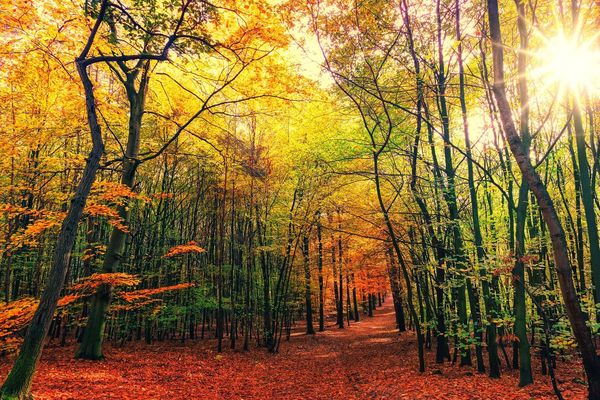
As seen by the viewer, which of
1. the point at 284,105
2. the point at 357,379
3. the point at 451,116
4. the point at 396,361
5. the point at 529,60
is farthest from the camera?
the point at 396,361

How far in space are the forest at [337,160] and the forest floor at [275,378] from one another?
114 mm

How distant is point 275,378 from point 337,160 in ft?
28.6

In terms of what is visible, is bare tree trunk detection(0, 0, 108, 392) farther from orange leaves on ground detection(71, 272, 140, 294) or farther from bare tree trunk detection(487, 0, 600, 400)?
bare tree trunk detection(487, 0, 600, 400)

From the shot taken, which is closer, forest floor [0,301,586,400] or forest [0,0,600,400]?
forest [0,0,600,400]

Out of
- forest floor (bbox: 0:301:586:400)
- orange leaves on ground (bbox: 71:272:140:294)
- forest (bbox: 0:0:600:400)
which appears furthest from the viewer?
orange leaves on ground (bbox: 71:272:140:294)

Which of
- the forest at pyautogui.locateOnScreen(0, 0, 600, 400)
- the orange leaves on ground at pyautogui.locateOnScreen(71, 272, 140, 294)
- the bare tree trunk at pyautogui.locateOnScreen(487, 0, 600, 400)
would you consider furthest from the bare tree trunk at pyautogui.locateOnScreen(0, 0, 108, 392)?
the bare tree trunk at pyautogui.locateOnScreen(487, 0, 600, 400)

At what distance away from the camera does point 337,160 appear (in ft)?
28.4

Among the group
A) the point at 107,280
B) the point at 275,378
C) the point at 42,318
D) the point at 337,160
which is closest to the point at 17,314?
the point at 107,280

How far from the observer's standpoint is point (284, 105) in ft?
33.7

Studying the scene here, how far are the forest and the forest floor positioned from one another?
11cm

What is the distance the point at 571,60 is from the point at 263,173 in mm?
13012

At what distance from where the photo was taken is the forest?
6.23 m

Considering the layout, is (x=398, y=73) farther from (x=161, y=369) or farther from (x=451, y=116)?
(x=161, y=369)

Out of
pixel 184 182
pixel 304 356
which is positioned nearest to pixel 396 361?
pixel 304 356
